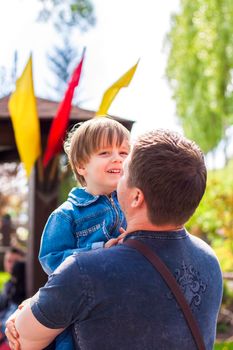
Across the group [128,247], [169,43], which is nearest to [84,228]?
[128,247]

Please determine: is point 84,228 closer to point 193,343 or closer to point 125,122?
point 193,343

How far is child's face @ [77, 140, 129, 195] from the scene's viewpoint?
6.79 ft

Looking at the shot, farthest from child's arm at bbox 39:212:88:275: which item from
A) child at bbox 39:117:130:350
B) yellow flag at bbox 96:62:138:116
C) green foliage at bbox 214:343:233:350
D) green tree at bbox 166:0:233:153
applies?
green tree at bbox 166:0:233:153

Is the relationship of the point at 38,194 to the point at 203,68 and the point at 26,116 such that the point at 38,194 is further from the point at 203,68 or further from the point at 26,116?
the point at 203,68

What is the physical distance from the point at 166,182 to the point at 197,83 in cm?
2586

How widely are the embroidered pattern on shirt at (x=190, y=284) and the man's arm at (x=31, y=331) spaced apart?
1.11ft

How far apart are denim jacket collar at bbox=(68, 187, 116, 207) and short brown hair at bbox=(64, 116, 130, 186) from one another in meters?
0.09

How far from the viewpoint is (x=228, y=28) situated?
23.2m

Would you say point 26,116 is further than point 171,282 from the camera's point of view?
Yes

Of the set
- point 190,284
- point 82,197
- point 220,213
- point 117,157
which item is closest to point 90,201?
point 82,197

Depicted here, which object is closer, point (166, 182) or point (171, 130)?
point (166, 182)

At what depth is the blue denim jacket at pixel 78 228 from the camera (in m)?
1.97

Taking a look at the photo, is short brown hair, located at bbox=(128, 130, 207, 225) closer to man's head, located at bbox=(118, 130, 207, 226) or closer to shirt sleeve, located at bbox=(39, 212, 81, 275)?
man's head, located at bbox=(118, 130, 207, 226)

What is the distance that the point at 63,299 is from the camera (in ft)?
5.16
